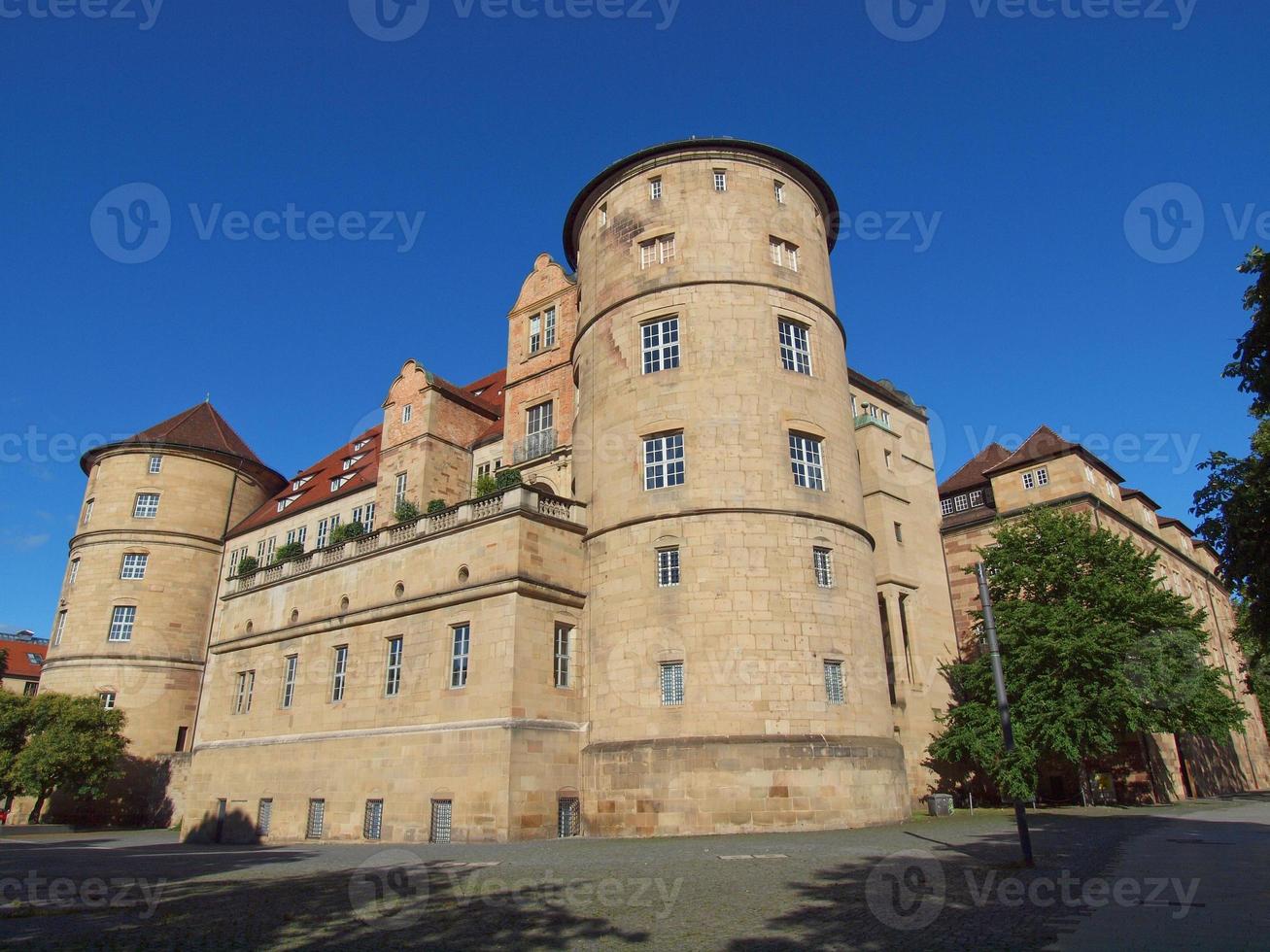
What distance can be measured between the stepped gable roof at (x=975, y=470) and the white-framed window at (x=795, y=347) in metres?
16.8

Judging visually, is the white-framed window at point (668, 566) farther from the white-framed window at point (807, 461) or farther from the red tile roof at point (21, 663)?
the red tile roof at point (21, 663)

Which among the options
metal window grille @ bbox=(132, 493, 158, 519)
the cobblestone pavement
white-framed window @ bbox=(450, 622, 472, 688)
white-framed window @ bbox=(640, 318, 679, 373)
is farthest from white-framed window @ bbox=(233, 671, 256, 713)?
white-framed window @ bbox=(640, 318, 679, 373)

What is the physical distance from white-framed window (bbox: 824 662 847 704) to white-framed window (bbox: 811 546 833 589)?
2305mm

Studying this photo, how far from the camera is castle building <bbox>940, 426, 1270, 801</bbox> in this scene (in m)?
32.9

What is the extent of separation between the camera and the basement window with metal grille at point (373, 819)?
2556 cm

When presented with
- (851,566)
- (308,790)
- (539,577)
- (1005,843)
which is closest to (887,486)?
(851,566)

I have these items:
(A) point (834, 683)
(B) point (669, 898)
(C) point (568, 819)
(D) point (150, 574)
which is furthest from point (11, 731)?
(B) point (669, 898)

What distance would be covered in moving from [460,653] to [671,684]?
663 cm

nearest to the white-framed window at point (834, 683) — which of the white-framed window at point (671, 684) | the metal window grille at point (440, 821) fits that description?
the white-framed window at point (671, 684)

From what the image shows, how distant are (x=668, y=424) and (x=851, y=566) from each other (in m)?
7.09

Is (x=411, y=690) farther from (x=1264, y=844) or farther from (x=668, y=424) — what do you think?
(x=1264, y=844)

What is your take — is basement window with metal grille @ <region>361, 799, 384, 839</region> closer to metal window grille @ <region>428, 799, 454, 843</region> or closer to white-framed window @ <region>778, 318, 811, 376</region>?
metal window grille @ <region>428, 799, 454, 843</region>

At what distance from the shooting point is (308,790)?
2859 centimetres

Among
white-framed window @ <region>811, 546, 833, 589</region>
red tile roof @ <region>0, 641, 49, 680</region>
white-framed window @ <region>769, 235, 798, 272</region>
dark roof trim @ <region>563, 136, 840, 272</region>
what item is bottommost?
white-framed window @ <region>811, 546, 833, 589</region>
